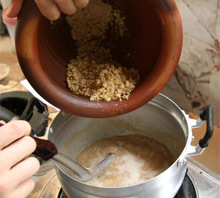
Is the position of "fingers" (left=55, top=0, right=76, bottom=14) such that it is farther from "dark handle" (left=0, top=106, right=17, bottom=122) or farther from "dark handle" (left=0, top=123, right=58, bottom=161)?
"dark handle" (left=0, top=106, right=17, bottom=122)

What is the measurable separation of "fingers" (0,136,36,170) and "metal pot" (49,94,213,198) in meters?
0.11

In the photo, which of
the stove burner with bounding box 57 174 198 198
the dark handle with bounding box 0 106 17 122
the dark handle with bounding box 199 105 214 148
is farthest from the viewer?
the dark handle with bounding box 0 106 17 122

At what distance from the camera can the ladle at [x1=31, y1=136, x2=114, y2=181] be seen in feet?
1.55

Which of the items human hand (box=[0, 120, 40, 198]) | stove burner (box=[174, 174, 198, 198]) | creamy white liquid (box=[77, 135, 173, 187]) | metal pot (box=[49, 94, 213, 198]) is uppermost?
human hand (box=[0, 120, 40, 198])

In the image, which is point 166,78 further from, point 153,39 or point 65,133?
point 65,133

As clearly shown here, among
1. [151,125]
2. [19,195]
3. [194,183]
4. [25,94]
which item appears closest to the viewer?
[19,195]

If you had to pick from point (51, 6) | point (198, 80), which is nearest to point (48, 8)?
point (51, 6)

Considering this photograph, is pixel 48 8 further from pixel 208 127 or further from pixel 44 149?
pixel 208 127

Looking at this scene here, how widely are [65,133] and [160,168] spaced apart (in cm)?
25

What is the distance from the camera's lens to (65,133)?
694 mm

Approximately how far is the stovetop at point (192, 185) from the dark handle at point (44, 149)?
0.78 ft

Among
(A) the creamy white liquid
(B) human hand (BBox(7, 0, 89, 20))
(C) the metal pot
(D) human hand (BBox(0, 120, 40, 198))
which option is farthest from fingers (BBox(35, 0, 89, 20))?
(A) the creamy white liquid

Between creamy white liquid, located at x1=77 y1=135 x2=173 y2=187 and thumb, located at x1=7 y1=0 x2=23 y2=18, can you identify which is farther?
creamy white liquid, located at x1=77 y1=135 x2=173 y2=187

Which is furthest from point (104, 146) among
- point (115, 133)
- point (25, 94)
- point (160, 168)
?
point (25, 94)
